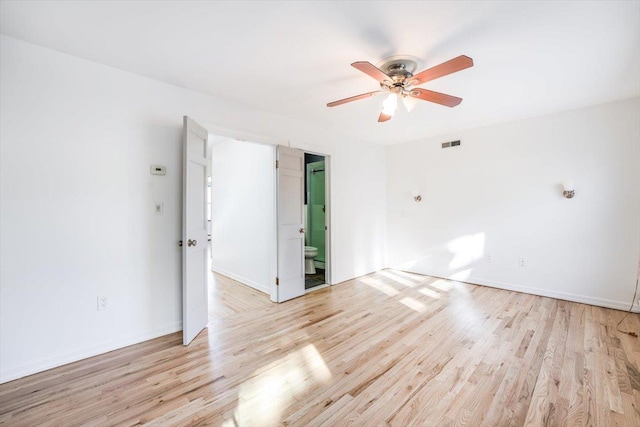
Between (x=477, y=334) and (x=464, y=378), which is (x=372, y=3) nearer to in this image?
(x=464, y=378)

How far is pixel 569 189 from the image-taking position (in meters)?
3.52

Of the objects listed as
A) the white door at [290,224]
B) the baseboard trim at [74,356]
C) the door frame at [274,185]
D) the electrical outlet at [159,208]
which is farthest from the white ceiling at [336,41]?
the baseboard trim at [74,356]

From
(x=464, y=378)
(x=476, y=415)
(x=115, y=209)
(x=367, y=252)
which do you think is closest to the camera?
(x=476, y=415)

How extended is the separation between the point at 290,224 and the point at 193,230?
1411 mm

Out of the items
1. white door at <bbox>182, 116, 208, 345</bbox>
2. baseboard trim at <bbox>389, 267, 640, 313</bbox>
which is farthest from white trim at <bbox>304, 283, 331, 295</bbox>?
baseboard trim at <bbox>389, 267, 640, 313</bbox>

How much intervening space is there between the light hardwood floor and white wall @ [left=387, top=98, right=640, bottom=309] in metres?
0.67

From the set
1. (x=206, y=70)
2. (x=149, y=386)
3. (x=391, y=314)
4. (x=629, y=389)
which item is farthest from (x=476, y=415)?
(x=206, y=70)

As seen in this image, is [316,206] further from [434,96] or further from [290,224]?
[434,96]

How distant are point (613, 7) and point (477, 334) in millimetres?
2677

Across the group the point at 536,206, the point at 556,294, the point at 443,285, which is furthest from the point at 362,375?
the point at 536,206

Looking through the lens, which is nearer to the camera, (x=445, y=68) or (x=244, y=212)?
(x=445, y=68)

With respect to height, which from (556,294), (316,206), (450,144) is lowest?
(556,294)

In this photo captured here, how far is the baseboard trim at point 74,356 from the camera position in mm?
1999

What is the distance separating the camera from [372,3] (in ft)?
5.47
